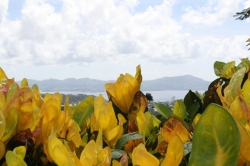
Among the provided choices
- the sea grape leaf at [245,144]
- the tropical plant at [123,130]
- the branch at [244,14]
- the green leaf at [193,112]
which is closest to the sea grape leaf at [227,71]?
the tropical plant at [123,130]

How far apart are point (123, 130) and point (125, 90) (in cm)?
20

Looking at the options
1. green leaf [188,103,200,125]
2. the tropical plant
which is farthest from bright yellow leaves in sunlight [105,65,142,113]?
green leaf [188,103,200,125]

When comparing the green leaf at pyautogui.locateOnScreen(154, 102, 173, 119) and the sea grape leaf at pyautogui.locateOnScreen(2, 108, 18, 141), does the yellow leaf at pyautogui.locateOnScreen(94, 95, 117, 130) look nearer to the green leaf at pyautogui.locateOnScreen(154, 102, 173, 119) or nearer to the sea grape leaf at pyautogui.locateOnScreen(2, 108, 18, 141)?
the sea grape leaf at pyautogui.locateOnScreen(2, 108, 18, 141)

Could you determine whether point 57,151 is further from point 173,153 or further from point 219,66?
point 219,66

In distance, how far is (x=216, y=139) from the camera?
50 cm

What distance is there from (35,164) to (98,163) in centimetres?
30

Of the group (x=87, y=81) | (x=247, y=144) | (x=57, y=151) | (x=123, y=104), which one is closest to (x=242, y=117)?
(x=247, y=144)

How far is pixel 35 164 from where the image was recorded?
34.5 inches

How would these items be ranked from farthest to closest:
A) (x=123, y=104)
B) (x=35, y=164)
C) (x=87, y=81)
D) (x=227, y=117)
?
(x=87, y=81) < (x=123, y=104) < (x=35, y=164) < (x=227, y=117)

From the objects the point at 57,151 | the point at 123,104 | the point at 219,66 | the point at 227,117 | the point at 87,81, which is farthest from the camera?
the point at 87,81

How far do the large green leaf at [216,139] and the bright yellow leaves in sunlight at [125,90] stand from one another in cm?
66

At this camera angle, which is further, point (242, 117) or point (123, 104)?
point (123, 104)

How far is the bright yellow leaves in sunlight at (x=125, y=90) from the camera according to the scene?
1.17 meters

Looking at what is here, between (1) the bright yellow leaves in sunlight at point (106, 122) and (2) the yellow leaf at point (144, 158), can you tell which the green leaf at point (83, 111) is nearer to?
(1) the bright yellow leaves in sunlight at point (106, 122)
